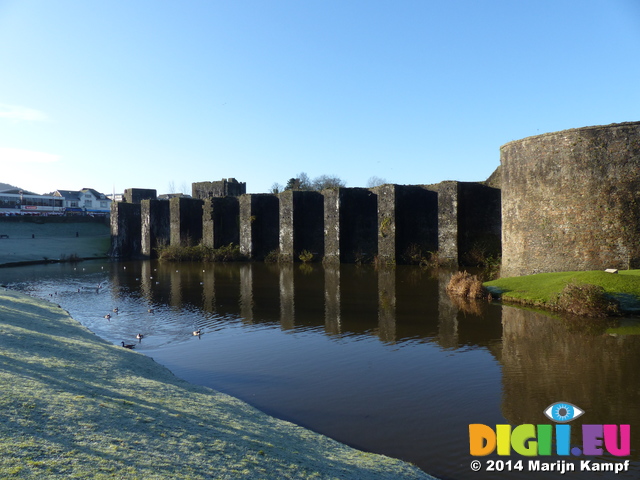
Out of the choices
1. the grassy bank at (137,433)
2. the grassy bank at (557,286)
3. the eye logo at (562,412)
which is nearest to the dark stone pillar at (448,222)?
the grassy bank at (557,286)

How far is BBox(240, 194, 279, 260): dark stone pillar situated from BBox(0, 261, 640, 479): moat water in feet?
51.6

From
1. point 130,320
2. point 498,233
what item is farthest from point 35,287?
point 498,233

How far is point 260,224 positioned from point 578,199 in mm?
22148

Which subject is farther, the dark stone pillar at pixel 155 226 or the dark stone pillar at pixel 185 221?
the dark stone pillar at pixel 155 226

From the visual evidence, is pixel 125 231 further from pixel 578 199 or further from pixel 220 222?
pixel 578 199

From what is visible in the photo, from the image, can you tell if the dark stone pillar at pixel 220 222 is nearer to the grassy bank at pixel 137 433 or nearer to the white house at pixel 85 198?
the grassy bank at pixel 137 433

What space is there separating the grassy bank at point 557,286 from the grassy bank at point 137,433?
9557 mm

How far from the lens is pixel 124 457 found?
3998 millimetres

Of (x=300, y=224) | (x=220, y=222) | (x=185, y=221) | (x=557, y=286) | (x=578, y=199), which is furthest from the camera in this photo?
(x=185, y=221)

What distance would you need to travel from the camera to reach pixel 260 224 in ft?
113

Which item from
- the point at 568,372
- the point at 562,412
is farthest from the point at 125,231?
the point at 562,412

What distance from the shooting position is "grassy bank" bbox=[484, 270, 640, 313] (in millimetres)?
12320

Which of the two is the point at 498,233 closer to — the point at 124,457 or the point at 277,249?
the point at 277,249

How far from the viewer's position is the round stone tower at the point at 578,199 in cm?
1459
